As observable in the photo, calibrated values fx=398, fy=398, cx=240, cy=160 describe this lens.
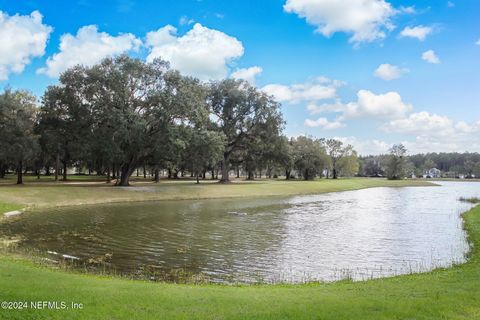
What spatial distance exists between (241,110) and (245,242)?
58679 mm

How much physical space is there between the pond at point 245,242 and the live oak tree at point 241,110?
44.6 meters

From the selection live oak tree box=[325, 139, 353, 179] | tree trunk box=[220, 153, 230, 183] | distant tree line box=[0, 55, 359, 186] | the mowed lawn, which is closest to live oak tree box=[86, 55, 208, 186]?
distant tree line box=[0, 55, 359, 186]

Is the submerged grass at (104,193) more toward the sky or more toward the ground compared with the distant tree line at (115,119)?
more toward the ground

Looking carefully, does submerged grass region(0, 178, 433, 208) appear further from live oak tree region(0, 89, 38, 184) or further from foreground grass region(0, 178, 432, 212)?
live oak tree region(0, 89, 38, 184)

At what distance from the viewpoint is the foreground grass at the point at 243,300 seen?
26.8ft

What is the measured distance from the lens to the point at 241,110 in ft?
260

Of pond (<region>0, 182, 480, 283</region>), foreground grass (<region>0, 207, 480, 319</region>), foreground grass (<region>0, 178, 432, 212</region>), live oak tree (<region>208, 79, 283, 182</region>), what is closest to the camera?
foreground grass (<region>0, 207, 480, 319</region>)

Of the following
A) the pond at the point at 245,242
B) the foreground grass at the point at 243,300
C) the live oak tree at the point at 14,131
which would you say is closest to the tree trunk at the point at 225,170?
the live oak tree at the point at 14,131

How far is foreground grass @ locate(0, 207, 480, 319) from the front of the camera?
816 centimetres

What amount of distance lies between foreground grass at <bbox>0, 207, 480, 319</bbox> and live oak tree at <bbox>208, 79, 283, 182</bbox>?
67972 mm

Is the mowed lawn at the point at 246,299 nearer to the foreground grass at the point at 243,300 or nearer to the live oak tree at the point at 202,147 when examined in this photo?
the foreground grass at the point at 243,300

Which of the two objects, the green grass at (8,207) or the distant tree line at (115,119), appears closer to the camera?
the green grass at (8,207)

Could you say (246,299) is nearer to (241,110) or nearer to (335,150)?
(241,110)

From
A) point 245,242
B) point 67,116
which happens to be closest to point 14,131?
point 67,116
